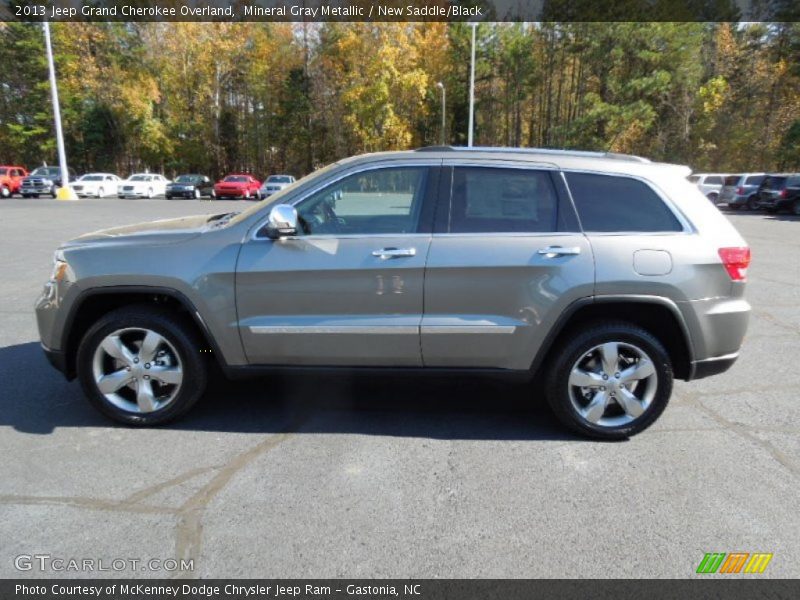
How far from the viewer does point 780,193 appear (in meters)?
23.2

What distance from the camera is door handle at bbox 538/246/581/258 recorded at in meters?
3.33

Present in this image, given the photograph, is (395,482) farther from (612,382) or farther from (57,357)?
(57,357)

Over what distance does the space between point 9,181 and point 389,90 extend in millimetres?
23362

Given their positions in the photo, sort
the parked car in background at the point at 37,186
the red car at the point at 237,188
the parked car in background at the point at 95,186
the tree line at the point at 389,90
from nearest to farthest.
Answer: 1. the parked car in background at the point at 37,186
2. the parked car in background at the point at 95,186
3. the red car at the point at 237,188
4. the tree line at the point at 389,90

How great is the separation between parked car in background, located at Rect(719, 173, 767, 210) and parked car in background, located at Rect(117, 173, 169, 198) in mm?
32822

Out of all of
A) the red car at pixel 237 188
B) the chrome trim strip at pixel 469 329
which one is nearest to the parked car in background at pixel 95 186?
the red car at pixel 237 188

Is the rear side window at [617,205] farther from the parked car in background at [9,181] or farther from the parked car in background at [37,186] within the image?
the parked car in background at [9,181]

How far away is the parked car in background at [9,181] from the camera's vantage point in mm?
30891

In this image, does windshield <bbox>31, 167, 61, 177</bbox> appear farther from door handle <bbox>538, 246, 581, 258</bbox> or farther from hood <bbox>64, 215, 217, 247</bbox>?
door handle <bbox>538, 246, 581, 258</bbox>

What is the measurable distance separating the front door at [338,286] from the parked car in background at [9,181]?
35307 millimetres

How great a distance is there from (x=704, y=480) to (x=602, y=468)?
55cm

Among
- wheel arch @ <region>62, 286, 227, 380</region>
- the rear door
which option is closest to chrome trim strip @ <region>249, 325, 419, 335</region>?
the rear door

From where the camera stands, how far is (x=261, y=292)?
11.1 feet

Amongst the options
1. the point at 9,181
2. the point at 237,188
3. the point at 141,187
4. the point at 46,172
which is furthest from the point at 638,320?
the point at 46,172
